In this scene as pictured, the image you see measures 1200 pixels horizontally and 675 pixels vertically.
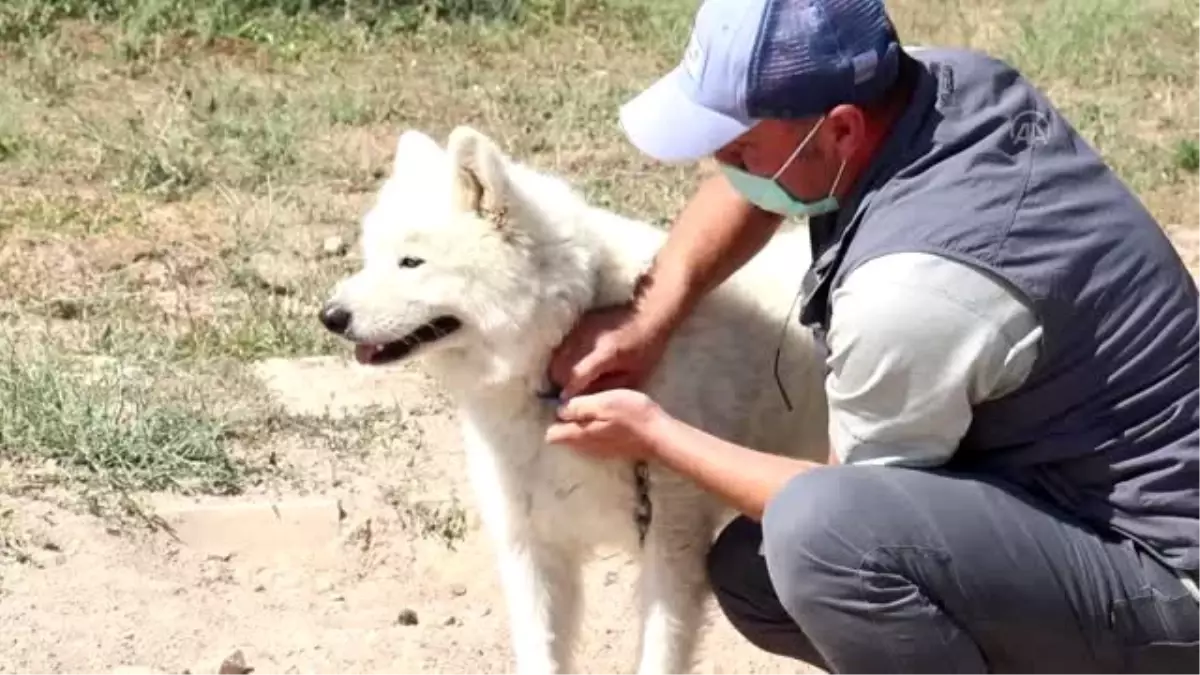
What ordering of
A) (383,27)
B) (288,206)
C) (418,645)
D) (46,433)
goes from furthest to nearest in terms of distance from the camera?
(383,27) < (288,206) < (46,433) < (418,645)

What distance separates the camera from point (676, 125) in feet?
9.25

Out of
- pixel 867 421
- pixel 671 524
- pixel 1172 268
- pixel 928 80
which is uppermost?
pixel 928 80

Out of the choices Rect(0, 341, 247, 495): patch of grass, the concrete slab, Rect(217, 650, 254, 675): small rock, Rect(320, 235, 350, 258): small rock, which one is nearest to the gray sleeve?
Rect(217, 650, 254, 675): small rock

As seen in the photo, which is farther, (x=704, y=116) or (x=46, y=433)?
(x=46, y=433)

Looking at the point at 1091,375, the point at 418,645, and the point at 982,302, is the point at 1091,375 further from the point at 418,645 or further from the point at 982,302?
the point at 418,645

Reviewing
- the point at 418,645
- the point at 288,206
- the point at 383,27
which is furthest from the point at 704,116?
the point at 383,27

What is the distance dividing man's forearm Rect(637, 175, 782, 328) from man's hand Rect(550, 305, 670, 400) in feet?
0.13

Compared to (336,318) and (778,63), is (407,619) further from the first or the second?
(778,63)

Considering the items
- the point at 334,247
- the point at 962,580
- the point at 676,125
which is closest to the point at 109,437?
the point at 334,247

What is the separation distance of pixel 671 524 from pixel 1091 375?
3.32 ft

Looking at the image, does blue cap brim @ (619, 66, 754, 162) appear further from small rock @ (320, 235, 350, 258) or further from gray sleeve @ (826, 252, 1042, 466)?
small rock @ (320, 235, 350, 258)

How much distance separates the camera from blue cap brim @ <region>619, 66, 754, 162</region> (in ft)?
9.08

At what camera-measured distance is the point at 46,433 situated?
14.7ft

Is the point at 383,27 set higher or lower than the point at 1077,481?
lower
